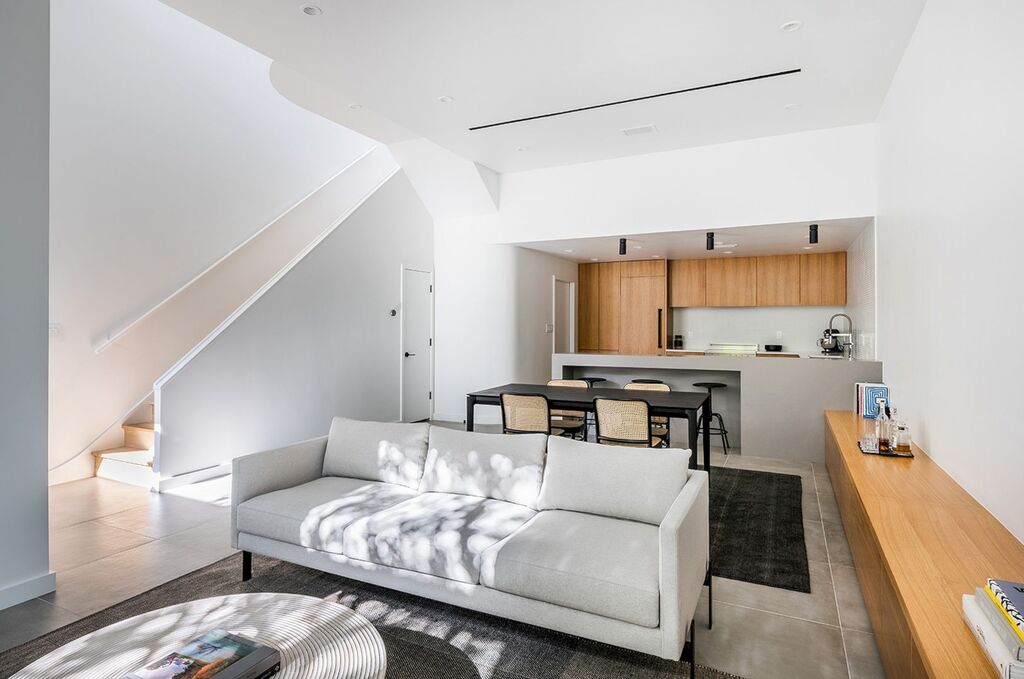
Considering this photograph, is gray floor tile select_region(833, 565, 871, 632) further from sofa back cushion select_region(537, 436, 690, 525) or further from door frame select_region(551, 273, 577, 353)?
door frame select_region(551, 273, 577, 353)

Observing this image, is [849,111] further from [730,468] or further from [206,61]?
[206,61]

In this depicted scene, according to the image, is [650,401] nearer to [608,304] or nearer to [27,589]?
[27,589]

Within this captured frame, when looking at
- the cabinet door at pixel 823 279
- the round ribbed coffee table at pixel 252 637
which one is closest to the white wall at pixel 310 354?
the round ribbed coffee table at pixel 252 637

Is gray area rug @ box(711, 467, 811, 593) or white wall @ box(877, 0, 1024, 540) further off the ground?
white wall @ box(877, 0, 1024, 540)

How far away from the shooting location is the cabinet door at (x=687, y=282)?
8516mm

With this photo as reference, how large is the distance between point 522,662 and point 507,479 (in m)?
0.91

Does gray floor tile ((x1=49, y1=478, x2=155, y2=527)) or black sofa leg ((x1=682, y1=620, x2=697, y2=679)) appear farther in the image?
gray floor tile ((x1=49, y1=478, x2=155, y2=527))

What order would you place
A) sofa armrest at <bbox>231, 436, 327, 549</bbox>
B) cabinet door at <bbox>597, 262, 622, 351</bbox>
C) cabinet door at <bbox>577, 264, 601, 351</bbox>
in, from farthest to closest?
cabinet door at <bbox>577, 264, 601, 351</bbox>, cabinet door at <bbox>597, 262, 622, 351</bbox>, sofa armrest at <bbox>231, 436, 327, 549</bbox>

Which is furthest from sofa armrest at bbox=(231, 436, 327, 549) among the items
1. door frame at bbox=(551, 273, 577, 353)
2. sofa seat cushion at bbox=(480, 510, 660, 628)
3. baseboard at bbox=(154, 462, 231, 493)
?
door frame at bbox=(551, 273, 577, 353)

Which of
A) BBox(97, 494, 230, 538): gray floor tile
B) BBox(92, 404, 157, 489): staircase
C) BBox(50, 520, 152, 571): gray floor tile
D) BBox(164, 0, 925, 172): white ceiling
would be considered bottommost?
BBox(50, 520, 152, 571): gray floor tile

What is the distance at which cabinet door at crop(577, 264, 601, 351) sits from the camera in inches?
371

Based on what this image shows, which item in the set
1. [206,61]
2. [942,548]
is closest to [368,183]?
[206,61]

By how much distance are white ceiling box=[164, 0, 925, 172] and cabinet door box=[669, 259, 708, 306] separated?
10.1 feet

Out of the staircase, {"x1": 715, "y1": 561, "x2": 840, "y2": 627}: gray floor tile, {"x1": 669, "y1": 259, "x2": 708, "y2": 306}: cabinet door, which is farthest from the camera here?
{"x1": 669, "y1": 259, "x2": 708, "y2": 306}: cabinet door
